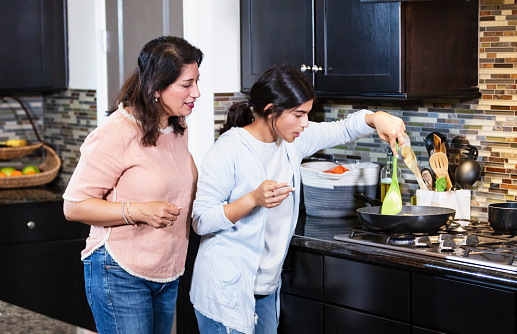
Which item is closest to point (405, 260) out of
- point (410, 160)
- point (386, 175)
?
point (410, 160)

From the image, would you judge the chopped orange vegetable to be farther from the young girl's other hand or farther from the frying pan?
the young girl's other hand

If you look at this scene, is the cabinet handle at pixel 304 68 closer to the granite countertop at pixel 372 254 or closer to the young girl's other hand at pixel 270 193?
the granite countertop at pixel 372 254

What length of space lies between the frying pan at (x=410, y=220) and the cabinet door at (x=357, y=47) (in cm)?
47

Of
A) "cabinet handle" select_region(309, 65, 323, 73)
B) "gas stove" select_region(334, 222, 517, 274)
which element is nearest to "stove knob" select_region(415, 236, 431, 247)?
"gas stove" select_region(334, 222, 517, 274)

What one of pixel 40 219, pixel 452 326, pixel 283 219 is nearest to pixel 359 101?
pixel 283 219

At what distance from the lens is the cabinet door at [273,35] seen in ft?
11.0

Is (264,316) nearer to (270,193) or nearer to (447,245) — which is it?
(270,193)

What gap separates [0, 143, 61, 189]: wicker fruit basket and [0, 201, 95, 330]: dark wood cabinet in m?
0.33

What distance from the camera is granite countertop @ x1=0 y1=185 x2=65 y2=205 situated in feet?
12.9

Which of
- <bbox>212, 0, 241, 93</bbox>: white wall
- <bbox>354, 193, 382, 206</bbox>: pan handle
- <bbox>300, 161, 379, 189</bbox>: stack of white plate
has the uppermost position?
<bbox>212, 0, 241, 93</bbox>: white wall

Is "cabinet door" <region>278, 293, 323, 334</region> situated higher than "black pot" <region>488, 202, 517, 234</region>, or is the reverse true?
"black pot" <region>488, 202, 517, 234</region>

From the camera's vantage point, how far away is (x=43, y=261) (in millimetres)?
4023

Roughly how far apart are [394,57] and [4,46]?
7.23ft

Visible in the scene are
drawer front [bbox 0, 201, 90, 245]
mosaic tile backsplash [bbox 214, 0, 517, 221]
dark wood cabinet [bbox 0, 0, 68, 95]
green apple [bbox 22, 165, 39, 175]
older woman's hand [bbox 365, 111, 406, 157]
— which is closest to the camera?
older woman's hand [bbox 365, 111, 406, 157]
